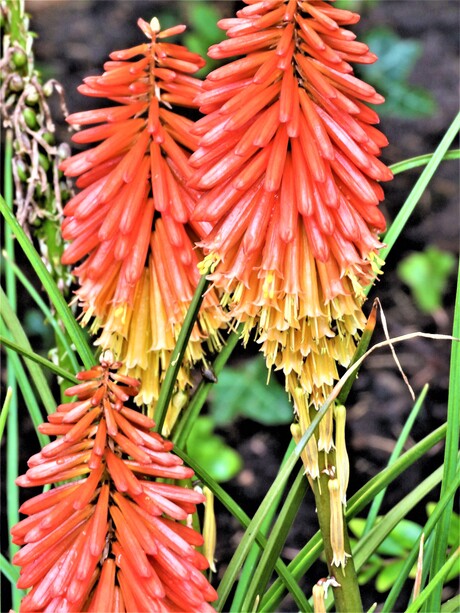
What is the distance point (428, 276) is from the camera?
2.67 meters

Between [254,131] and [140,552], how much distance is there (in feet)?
1.40

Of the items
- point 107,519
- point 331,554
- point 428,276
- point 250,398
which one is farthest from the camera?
point 428,276

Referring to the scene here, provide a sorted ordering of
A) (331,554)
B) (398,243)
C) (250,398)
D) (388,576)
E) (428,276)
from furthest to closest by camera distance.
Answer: (398,243), (428,276), (250,398), (388,576), (331,554)

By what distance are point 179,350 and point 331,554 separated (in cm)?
29

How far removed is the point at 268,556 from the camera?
0.94m

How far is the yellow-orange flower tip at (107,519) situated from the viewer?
0.82 metres

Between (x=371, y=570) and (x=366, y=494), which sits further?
(x=371, y=570)

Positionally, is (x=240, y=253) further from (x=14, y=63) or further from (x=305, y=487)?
(x=14, y=63)

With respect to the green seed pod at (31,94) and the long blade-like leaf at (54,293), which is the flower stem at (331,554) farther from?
the green seed pod at (31,94)

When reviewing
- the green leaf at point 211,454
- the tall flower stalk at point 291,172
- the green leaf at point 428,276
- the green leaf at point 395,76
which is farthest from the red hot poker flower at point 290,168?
the green leaf at point 395,76

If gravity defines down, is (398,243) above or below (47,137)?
below

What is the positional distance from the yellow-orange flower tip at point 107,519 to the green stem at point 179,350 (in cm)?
8

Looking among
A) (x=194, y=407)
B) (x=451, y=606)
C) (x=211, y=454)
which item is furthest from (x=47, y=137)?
(x=211, y=454)

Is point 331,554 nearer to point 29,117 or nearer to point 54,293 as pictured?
point 54,293
